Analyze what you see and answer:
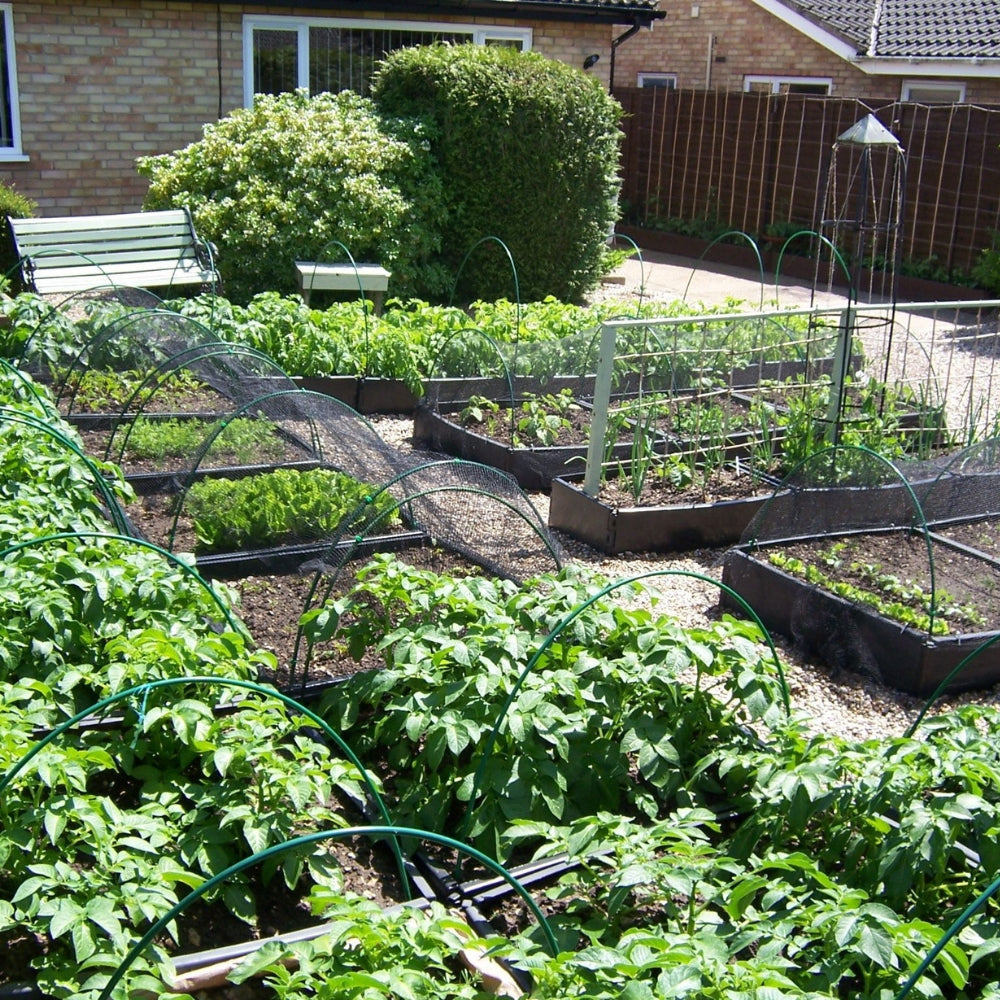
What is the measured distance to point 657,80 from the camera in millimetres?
21156

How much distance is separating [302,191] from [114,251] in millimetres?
1653

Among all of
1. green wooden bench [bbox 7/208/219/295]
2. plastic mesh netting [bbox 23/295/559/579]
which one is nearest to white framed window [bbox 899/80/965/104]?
green wooden bench [bbox 7/208/219/295]

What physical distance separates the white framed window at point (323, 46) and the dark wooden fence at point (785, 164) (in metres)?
3.19

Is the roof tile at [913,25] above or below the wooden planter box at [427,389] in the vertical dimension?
above

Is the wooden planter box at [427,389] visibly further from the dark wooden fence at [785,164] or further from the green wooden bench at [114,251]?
the dark wooden fence at [785,164]

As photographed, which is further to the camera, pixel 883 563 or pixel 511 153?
pixel 511 153

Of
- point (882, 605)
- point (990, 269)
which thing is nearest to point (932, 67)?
point (990, 269)

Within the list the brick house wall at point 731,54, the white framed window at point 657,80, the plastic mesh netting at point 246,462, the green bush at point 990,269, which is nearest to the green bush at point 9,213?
the plastic mesh netting at point 246,462

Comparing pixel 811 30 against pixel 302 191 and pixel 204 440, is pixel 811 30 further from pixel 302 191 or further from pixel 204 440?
pixel 204 440

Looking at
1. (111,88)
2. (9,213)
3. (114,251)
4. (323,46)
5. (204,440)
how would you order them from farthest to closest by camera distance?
1. (323,46)
2. (111,88)
3. (114,251)
4. (9,213)
5. (204,440)

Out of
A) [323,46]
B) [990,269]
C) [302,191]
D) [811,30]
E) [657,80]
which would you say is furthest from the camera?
[657,80]

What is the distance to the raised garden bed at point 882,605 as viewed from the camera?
16.9 feet

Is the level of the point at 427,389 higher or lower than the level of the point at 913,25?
lower

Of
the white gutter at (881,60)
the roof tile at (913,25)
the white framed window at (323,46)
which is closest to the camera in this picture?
the white framed window at (323,46)
